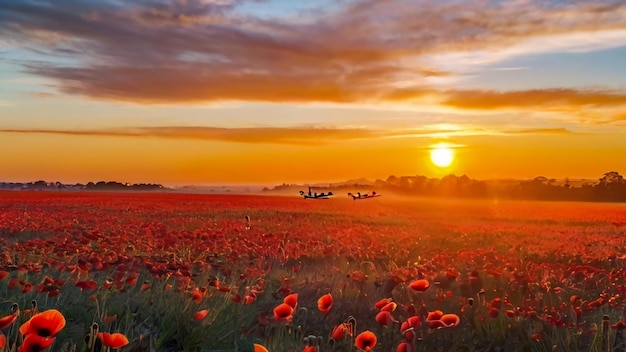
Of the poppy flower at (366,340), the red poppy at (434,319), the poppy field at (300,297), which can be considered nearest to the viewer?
the poppy flower at (366,340)

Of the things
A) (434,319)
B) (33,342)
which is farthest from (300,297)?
(33,342)

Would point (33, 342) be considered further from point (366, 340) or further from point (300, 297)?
point (300, 297)

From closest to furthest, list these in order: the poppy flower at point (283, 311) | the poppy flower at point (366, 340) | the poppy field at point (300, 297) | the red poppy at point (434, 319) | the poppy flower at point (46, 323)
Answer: the poppy flower at point (46, 323) < the poppy flower at point (366, 340) < the poppy flower at point (283, 311) < the red poppy at point (434, 319) < the poppy field at point (300, 297)

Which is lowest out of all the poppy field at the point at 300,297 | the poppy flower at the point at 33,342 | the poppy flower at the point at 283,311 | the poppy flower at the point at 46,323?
the poppy field at the point at 300,297

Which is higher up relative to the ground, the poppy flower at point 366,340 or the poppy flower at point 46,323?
the poppy flower at point 46,323

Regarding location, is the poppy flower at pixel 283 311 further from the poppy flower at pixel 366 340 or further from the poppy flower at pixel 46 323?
the poppy flower at pixel 46 323

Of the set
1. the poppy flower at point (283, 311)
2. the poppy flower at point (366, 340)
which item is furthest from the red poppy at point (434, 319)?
the poppy flower at point (283, 311)

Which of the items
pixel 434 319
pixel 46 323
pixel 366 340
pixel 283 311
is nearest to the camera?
pixel 46 323

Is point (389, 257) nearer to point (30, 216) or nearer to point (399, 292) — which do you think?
point (399, 292)

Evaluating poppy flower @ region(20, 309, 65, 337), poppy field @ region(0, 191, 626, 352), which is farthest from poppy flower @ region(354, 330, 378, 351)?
poppy flower @ region(20, 309, 65, 337)

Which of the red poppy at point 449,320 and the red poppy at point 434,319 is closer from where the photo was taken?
the red poppy at point 449,320

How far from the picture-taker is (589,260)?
10680mm

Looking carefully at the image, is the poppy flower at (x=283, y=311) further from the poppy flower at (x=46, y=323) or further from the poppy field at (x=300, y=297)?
the poppy flower at (x=46, y=323)

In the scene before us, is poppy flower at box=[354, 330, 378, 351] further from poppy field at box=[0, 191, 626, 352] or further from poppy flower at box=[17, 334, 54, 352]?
poppy flower at box=[17, 334, 54, 352]
